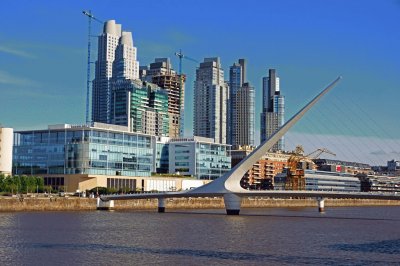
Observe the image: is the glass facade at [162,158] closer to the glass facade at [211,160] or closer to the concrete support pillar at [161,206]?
the glass facade at [211,160]

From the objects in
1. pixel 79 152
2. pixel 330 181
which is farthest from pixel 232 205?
pixel 330 181

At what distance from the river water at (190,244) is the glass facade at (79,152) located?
40.3 meters

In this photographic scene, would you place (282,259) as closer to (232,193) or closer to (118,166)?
(232,193)

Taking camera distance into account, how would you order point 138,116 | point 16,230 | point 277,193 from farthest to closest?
point 138,116 → point 277,193 → point 16,230

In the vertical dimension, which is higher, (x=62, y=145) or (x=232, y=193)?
(x=62, y=145)

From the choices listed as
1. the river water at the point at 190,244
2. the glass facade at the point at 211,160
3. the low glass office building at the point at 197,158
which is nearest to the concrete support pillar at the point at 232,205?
the river water at the point at 190,244

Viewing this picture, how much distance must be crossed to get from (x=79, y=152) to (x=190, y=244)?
55625 mm

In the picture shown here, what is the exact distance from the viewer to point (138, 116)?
548 ft

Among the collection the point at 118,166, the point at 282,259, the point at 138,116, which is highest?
the point at 138,116

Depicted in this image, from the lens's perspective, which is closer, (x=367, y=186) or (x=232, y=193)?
(x=232, y=193)

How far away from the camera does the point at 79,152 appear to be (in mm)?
85375

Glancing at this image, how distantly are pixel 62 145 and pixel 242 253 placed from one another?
205 feet

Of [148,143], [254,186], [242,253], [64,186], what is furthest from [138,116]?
[242,253]

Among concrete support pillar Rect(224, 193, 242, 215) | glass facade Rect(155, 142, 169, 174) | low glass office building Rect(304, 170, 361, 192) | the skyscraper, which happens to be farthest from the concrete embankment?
the skyscraper
